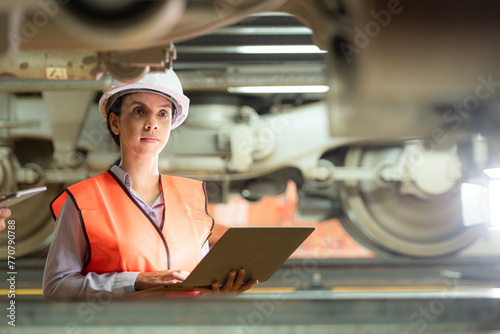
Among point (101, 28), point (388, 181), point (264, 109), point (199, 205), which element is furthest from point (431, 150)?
point (101, 28)

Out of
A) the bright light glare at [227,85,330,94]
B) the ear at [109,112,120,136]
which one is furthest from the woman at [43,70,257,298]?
the bright light glare at [227,85,330,94]

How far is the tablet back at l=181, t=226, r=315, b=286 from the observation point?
1.30 metres

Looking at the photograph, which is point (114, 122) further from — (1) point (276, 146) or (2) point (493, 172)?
(2) point (493, 172)

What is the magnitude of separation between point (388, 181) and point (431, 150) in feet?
1.55

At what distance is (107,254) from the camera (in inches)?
58.9

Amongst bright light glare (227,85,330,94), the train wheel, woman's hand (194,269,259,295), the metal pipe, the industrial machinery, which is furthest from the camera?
the train wheel

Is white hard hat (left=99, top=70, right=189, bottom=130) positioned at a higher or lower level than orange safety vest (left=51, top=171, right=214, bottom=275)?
higher

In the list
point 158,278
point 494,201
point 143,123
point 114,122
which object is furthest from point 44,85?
point 494,201

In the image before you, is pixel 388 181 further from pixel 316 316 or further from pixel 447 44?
pixel 316 316

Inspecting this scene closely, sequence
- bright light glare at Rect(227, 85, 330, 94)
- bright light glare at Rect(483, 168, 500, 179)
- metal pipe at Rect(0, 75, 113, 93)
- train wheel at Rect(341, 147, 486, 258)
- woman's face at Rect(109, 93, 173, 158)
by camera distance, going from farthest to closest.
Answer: train wheel at Rect(341, 147, 486, 258) < bright light glare at Rect(483, 168, 500, 179) < bright light glare at Rect(227, 85, 330, 94) < metal pipe at Rect(0, 75, 113, 93) < woman's face at Rect(109, 93, 173, 158)

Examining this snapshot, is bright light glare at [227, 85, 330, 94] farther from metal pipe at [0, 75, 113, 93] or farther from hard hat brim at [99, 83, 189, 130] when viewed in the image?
hard hat brim at [99, 83, 189, 130]

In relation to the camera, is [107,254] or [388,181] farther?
[388,181]

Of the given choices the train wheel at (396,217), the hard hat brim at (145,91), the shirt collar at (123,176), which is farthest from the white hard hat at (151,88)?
the train wheel at (396,217)

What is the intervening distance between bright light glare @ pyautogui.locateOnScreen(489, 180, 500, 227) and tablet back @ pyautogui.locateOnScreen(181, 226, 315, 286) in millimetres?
3815
